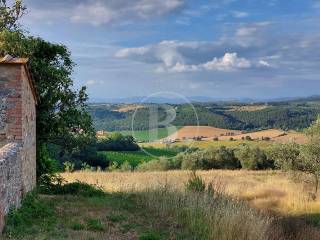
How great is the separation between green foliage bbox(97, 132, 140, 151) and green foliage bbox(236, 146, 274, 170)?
1643 cm

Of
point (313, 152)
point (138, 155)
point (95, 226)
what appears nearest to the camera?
point (95, 226)

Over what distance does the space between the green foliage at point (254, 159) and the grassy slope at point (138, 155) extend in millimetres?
11478

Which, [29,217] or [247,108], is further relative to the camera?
[247,108]

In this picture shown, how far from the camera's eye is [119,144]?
202ft

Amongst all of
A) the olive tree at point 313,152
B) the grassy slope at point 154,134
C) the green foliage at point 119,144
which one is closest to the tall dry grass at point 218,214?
the olive tree at point 313,152

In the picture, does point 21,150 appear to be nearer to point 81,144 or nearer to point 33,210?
point 33,210

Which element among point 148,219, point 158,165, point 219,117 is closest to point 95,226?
point 148,219

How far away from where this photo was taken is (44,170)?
17.5 m

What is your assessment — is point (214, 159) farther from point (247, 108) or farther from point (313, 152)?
point (247, 108)

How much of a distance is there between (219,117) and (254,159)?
28544mm

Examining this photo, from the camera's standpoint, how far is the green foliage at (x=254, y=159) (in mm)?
49719

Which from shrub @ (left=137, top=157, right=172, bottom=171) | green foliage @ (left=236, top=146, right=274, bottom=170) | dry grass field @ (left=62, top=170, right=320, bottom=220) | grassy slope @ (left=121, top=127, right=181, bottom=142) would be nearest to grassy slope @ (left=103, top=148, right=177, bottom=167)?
shrub @ (left=137, top=157, right=172, bottom=171)

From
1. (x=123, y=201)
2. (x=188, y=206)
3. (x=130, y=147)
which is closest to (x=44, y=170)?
(x=123, y=201)

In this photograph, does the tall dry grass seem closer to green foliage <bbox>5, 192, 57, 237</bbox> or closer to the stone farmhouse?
green foliage <bbox>5, 192, 57, 237</bbox>
